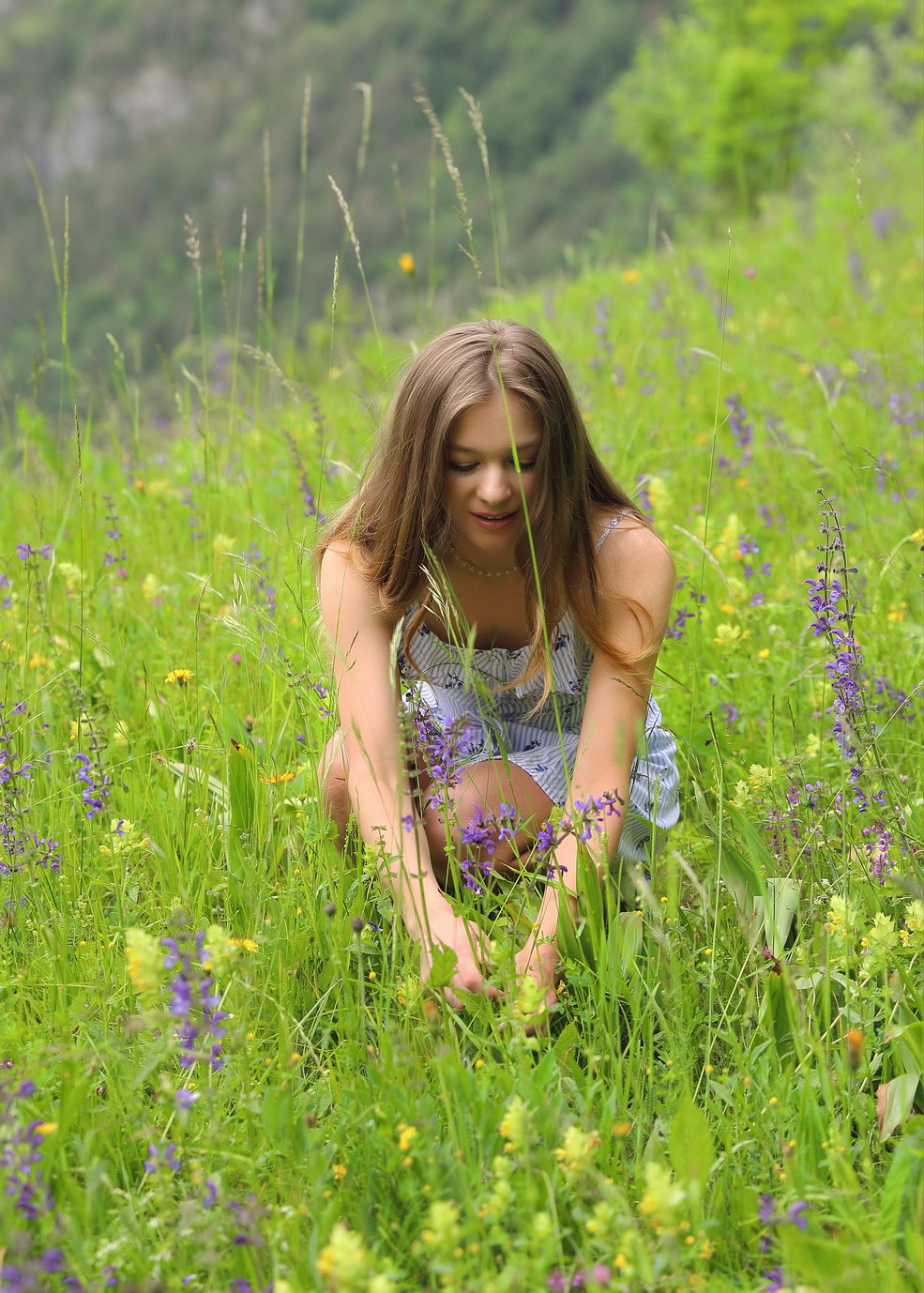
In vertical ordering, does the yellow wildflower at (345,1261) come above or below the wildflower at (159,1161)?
above

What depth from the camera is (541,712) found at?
2.45 metres

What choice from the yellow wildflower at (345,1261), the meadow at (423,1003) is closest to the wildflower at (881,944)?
the meadow at (423,1003)

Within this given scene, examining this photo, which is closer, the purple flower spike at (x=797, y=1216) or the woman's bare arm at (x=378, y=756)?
the purple flower spike at (x=797, y=1216)

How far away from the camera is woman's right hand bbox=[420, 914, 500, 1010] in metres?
1.63

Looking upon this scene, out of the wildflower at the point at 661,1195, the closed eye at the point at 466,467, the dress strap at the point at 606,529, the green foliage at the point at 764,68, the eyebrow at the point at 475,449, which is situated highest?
the eyebrow at the point at 475,449

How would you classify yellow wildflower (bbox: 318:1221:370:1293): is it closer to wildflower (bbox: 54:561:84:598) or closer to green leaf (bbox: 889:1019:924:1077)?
green leaf (bbox: 889:1019:924:1077)

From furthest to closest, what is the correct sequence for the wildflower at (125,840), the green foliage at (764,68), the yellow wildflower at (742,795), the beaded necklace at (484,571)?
the green foliage at (764,68) → the beaded necklace at (484,571) → the yellow wildflower at (742,795) → the wildflower at (125,840)

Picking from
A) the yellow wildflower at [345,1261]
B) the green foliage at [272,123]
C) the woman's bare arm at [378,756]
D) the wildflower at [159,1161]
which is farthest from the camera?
the green foliage at [272,123]

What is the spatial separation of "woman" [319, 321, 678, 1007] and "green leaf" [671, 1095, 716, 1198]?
1.67ft

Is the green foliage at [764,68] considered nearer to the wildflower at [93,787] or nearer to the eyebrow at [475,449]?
the eyebrow at [475,449]

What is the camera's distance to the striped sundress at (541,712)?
2.27m

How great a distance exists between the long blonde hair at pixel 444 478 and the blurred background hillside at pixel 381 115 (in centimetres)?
352

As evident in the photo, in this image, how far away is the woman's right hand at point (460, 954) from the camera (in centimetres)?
163

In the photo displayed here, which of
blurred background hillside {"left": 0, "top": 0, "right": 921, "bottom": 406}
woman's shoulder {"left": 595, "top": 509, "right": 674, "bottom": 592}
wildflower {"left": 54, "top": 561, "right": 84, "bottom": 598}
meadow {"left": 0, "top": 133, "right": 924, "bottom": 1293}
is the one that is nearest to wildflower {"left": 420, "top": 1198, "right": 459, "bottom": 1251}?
meadow {"left": 0, "top": 133, "right": 924, "bottom": 1293}
